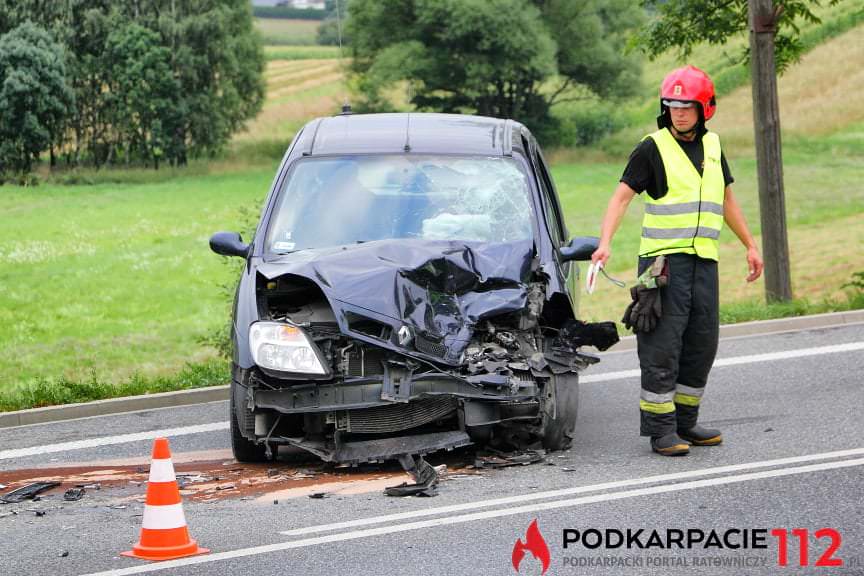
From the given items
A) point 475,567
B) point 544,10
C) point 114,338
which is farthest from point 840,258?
point 544,10

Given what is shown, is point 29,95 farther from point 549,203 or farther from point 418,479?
point 418,479

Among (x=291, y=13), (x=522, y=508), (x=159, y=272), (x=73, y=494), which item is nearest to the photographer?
(x=522, y=508)

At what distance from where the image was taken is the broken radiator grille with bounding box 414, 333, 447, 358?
7348mm

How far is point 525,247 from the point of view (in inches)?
328

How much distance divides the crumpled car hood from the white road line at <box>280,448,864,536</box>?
3.03ft

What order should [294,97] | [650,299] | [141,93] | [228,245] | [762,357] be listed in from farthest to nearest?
[294,97] → [141,93] → [762,357] → [228,245] → [650,299]

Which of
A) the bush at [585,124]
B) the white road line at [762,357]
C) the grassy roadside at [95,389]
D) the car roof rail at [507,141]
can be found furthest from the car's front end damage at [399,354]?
the bush at [585,124]

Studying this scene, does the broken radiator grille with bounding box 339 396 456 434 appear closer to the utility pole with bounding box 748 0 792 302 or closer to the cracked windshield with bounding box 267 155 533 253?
the cracked windshield with bounding box 267 155 533 253

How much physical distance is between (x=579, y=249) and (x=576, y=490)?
71.8 inches

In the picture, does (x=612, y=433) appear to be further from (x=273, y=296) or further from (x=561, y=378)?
(x=273, y=296)

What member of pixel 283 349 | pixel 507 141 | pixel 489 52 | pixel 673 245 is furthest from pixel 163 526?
pixel 489 52

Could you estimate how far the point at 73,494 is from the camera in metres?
7.42

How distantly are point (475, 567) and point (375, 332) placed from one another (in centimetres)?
203

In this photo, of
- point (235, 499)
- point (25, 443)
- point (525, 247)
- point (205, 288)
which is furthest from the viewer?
point (205, 288)
